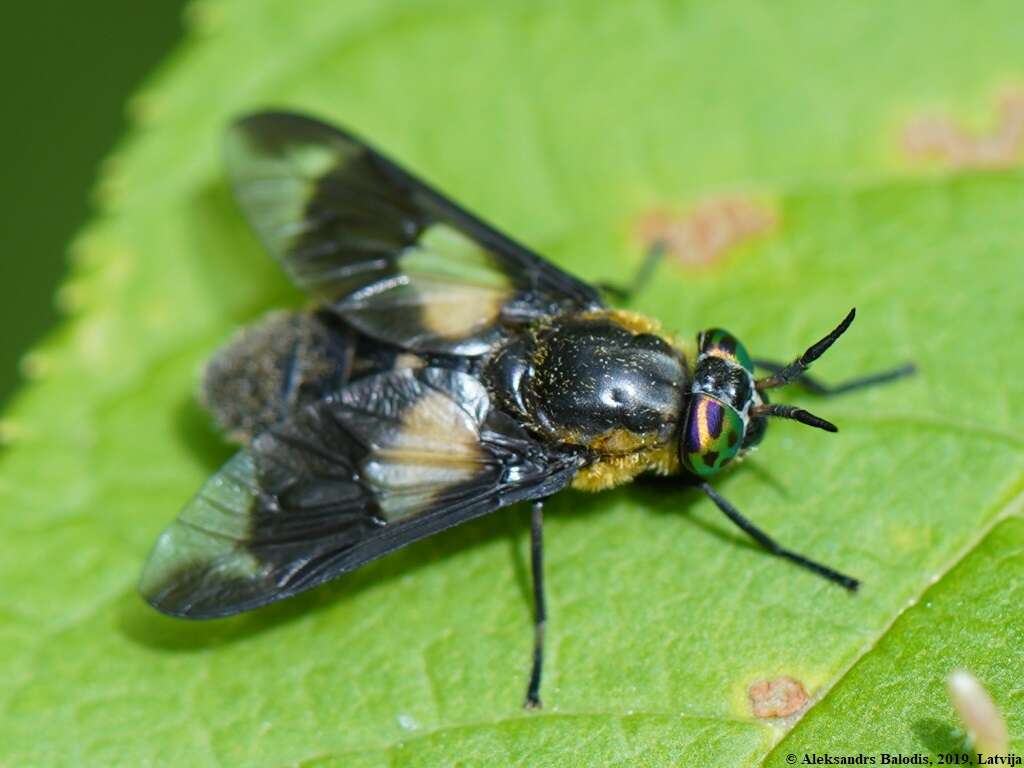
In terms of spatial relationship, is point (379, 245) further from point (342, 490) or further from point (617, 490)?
point (617, 490)

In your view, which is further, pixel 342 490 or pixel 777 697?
→ pixel 342 490

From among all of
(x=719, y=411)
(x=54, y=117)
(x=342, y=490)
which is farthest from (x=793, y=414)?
(x=54, y=117)

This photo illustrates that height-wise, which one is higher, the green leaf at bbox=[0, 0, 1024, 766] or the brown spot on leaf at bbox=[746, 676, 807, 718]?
the green leaf at bbox=[0, 0, 1024, 766]

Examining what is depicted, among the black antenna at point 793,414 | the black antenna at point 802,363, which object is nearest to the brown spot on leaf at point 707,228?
the black antenna at point 802,363

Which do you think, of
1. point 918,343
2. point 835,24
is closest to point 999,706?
point 918,343

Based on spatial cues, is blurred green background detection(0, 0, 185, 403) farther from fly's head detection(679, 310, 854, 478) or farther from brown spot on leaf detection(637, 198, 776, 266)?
fly's head detection(679, 310, 854, 478)

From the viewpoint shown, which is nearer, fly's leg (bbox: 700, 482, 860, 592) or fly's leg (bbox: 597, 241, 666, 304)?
fly's leg (bbox: 700, 482, 860, 592)

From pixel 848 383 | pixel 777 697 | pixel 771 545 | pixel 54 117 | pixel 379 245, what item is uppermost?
pixel 54 117

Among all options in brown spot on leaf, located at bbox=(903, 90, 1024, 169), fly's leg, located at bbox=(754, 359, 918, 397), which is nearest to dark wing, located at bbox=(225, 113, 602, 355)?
fly's leg, located at bbox=(754, 359, 918, 397)
